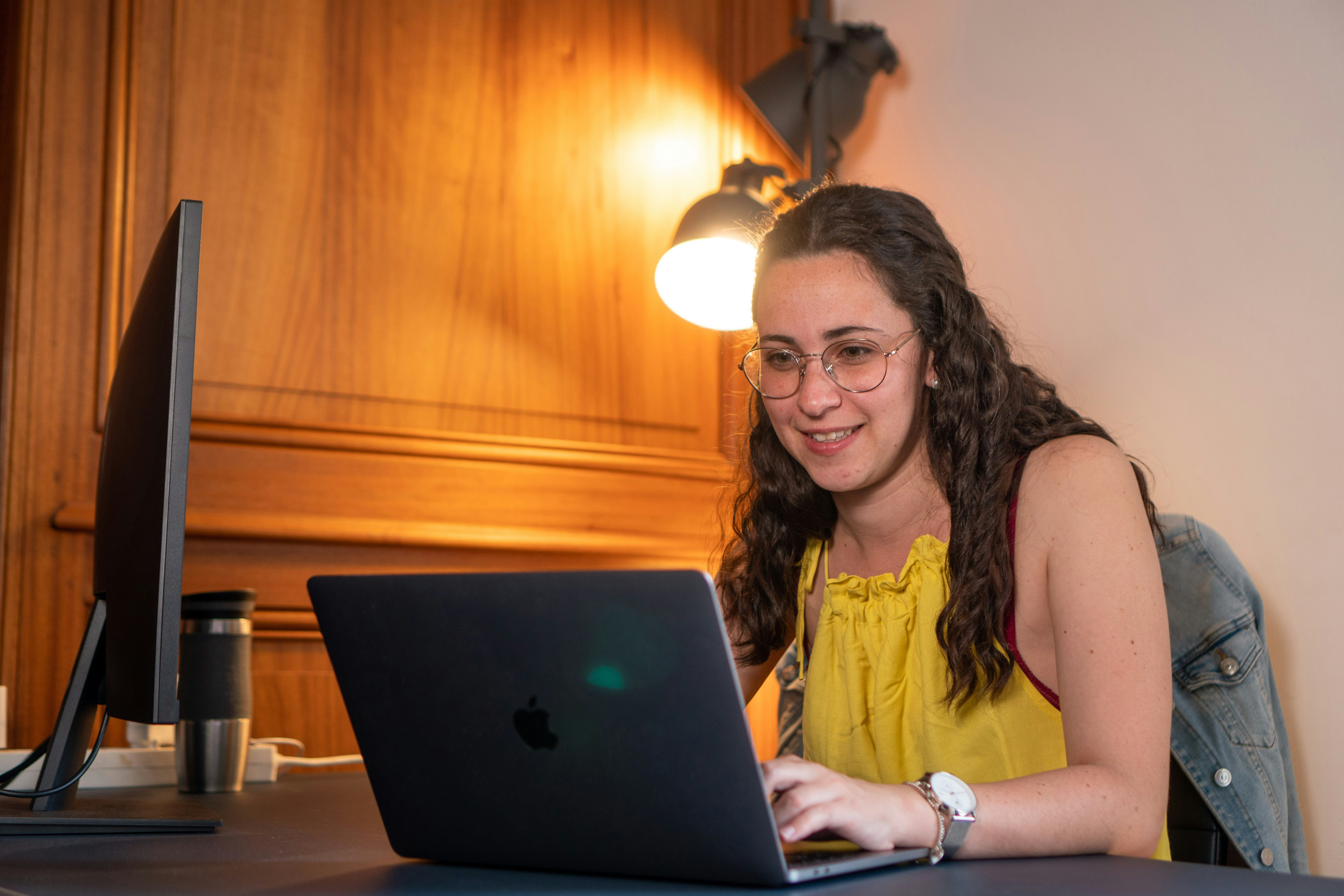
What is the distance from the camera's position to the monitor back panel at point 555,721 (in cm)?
60

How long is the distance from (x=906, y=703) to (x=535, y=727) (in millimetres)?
648

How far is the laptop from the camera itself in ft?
1.98

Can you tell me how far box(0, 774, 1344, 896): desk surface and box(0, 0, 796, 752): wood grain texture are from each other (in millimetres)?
928

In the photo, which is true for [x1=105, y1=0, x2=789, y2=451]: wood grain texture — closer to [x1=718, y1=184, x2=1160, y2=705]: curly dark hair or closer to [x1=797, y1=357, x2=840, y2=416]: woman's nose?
[x1=718, y1=184, x2=1160, y2=705]: curly dark hair

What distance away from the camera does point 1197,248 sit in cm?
167

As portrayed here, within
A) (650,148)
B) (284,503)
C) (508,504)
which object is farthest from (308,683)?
(650,148)

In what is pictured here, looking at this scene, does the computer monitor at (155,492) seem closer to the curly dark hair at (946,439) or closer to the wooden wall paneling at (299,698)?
the curly dark hair at (946,439)

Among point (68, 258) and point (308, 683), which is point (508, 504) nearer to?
point (308, 683)

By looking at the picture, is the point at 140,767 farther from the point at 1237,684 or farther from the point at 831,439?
the point at 1237,684

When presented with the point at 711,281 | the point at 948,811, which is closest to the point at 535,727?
the point at 948,811

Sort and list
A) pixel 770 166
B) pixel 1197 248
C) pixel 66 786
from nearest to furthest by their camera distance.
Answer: pixel 66 786 → pixel 1197 248 → pixel 770 166

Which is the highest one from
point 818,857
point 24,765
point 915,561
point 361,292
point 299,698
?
point 361,292

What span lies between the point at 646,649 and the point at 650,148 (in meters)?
1.86

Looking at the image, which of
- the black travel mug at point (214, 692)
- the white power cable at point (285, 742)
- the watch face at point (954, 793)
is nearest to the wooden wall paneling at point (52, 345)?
the white power cable at point (285, 742)
